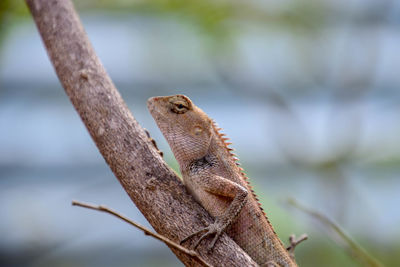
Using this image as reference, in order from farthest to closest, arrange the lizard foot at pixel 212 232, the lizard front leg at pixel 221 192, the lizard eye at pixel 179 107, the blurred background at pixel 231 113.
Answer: the blurred background at pixel 231 113 → the lizard eye at pixel 179 107 → the lizard front leg at pixel 221 192 → the lizard foot at pixel 212 232

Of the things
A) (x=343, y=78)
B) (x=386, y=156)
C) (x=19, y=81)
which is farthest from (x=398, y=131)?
(x=19, y=81)

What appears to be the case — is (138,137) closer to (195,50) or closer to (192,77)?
(195,50)

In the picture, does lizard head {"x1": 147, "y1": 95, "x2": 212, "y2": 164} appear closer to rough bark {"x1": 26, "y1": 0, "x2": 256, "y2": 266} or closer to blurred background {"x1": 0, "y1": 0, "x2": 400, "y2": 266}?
rough bark {"x1": 26, "y1": 0, "x2": 256, "y2": 266}

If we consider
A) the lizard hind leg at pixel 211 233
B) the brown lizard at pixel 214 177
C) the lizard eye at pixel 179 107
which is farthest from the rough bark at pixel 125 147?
the lizard eye at pixel 179 107

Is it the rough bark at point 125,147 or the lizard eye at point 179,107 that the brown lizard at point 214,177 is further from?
the rough bark at point 125,147

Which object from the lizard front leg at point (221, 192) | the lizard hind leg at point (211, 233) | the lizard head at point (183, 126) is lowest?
the lizard hind leg at point (211, 233)

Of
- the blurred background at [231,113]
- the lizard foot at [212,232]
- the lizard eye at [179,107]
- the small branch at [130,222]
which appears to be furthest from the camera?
the blurred background at [231,113]
